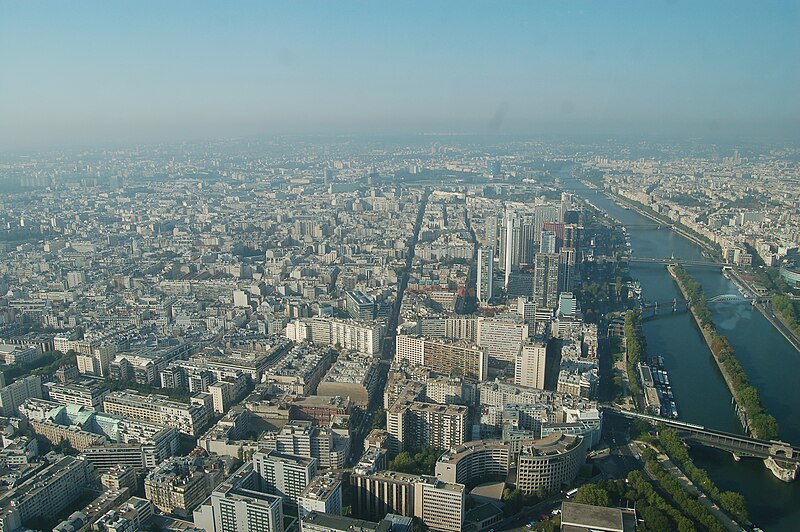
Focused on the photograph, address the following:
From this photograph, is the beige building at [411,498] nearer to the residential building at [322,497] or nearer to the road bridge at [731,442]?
the residential building at [322,497]

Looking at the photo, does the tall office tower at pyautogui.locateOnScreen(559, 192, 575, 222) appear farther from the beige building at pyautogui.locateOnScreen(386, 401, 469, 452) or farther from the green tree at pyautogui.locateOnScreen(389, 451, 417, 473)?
the green tree at pyautogui.locateOnScreen(389, 451, 417, 473)

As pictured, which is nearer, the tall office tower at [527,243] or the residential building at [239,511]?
the residential building at [239,511]

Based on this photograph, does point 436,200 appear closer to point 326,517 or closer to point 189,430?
point 189,430

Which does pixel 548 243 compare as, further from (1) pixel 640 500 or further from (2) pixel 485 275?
(1) pixel 640 500

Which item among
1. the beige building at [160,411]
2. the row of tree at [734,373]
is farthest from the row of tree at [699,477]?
the beige building at [160,411]

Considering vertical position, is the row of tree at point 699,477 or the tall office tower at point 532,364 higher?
the tall office tower at point 532,364

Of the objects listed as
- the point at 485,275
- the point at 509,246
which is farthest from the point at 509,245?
the point at 485,275

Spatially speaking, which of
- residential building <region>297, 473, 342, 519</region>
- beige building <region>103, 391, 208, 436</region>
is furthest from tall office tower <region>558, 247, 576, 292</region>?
residential building <region>297, 473, 342, 519</region>
